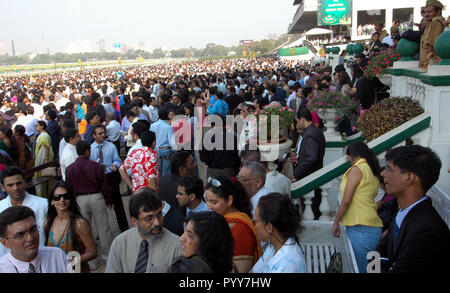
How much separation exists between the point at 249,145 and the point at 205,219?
3175 millimetres

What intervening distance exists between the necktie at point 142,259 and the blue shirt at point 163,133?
4.59 metres

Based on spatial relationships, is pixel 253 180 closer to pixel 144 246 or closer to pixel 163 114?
pixel 144 246

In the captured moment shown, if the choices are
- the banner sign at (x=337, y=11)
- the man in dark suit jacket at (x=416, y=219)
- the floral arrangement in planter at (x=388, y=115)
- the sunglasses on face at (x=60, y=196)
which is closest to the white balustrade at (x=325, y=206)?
the floral arrangement in planter at (x=388, y=115)

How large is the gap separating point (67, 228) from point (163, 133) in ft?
13.0

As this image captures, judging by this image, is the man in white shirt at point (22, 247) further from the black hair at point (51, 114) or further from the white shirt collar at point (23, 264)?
the black hair at point (51, 114)

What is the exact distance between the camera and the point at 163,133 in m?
7.76

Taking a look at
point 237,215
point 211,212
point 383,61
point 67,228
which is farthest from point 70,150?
point 383,61

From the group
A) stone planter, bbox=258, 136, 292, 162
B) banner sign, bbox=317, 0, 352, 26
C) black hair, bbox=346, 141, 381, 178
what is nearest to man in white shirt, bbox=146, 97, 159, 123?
stone planter, bbox=258, 136, 292, 162

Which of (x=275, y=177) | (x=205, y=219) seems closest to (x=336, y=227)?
(x=275, y=177)

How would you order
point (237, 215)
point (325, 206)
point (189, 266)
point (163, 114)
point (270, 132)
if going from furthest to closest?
point (163, 114) → point (270, 132) → point (325, 206) → point (237, 215) → point (189, 266)

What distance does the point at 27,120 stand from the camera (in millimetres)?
10305

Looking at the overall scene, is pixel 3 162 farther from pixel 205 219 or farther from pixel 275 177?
pixel 205 219

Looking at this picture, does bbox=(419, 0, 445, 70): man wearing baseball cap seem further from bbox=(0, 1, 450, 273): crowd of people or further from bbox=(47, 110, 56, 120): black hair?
bbox=(47, 110, 56, 120): black hair

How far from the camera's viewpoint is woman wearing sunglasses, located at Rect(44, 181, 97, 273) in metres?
3.91
